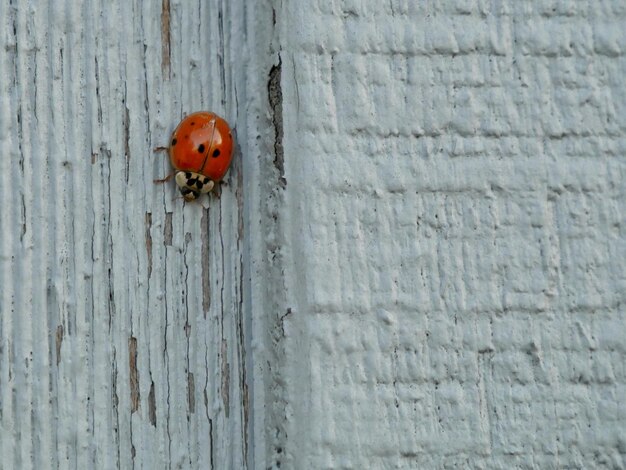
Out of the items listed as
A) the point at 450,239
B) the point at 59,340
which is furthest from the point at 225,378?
the point at 450,239

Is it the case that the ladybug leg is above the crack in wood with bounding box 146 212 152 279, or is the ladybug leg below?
above

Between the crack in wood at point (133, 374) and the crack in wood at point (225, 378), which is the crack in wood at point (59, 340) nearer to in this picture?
the crack in wood at point (133, 374)

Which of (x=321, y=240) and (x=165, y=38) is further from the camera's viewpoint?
(x=165, y=38)

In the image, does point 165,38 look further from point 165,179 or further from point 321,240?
point 321,240

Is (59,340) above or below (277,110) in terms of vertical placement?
below

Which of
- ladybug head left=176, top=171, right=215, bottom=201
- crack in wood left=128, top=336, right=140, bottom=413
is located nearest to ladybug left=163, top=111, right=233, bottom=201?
ladybug head left=176, top=171, right=215, bottom=201

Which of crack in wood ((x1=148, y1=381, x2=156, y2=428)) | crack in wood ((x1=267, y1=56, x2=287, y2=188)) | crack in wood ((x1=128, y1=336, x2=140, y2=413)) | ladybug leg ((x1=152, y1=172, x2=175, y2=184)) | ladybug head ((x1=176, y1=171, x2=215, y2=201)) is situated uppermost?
crack in wood ((x1=267, y1=56, x2=287, y2=188))

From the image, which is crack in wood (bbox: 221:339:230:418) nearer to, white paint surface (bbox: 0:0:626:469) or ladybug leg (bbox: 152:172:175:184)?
white paint surface (bbox: 0:0:626:469)

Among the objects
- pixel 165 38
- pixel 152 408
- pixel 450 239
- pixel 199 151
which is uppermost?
pixel 165 38
